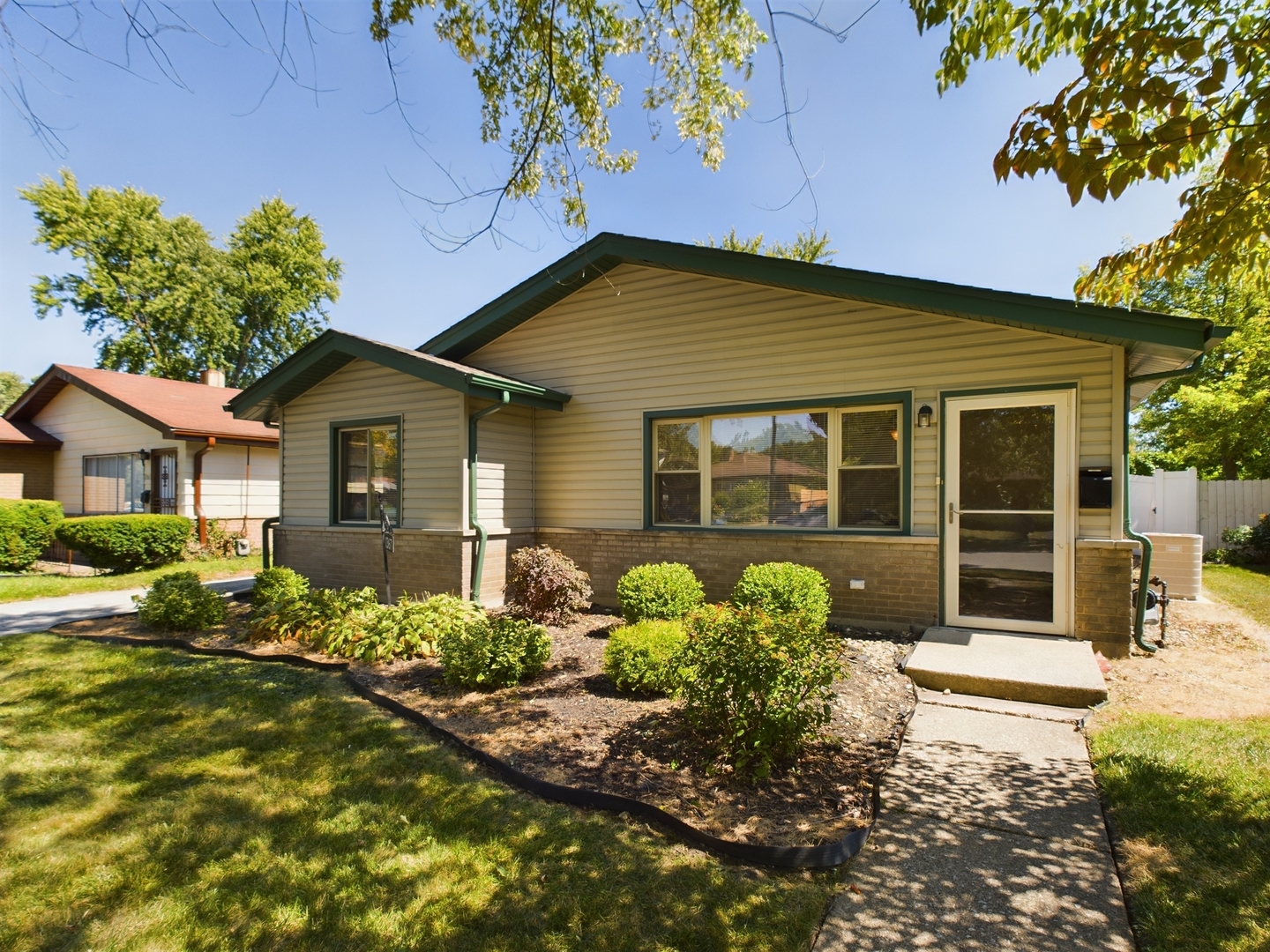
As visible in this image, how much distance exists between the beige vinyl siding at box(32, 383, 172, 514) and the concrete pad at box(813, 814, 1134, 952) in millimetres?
16874

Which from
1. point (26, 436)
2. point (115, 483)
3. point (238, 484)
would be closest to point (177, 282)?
point (26, 436)

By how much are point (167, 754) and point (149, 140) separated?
3.79 metres

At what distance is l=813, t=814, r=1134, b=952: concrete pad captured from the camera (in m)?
2.32

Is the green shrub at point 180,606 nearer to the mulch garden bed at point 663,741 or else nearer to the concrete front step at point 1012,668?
the mulch garden bed at point 663,741

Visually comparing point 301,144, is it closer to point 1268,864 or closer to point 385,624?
point 385,624

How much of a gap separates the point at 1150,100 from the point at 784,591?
458 centimetres

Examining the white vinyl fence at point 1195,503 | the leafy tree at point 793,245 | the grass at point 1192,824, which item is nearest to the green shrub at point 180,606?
the grass at point 1192,824

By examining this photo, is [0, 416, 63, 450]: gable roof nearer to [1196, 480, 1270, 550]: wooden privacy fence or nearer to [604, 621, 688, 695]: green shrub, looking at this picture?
[604, 621, 688, 695]: green shrub

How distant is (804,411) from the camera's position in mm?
7629

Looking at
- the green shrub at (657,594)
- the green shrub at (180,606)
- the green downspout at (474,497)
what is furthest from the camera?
the green downspout at (474,497)

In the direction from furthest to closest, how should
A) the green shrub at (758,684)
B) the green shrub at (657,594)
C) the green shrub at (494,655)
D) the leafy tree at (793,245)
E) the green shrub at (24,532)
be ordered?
the leafy tree at (793,245) < the green shrub at (24,532) < the green shrub at (657,594) < the green shrub at (494,655) < the green shrub at (758,684)

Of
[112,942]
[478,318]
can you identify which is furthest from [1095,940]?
[478,318]

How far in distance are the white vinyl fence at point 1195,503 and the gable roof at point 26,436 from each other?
27.5 metres

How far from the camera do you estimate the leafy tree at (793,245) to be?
22.2 meters
